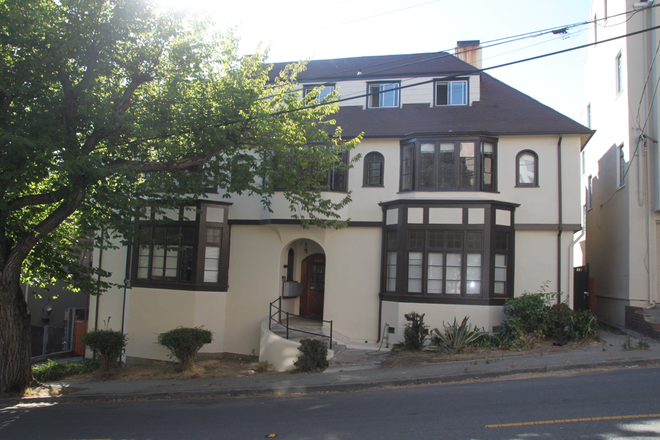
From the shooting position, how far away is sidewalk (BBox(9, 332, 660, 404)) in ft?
34.4

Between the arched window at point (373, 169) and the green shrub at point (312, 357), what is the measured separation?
6122 mm

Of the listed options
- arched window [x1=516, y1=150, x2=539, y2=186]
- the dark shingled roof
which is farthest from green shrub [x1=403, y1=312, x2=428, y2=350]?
the dark shingled roof

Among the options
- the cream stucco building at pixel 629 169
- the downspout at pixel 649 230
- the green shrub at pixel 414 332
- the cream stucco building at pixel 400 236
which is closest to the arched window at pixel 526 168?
the cream stucco building at pixel 400 236

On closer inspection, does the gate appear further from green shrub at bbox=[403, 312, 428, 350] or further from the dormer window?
green shrub at bbox=[403, 312, 428, 350]

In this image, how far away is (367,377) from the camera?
11008 mm

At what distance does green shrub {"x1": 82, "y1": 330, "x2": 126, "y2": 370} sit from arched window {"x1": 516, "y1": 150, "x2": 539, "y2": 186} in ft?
42.4

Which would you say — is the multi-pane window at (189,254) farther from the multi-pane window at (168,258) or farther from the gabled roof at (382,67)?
the gabled roof at (382,67)

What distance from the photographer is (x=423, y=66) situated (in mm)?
19875

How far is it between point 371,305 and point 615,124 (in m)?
10.6

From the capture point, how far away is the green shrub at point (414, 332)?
13469 mm

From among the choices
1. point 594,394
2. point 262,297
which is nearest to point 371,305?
point 262,297

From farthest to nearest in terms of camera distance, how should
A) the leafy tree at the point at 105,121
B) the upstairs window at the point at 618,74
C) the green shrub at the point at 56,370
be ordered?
the upstairs window at the point at 618,74 < the green shrub at the point at 56,370 < the leafy tree at the point at 105,121

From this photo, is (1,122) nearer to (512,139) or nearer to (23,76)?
(23,76)

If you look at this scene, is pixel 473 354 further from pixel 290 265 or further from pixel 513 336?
pixel 290 265
